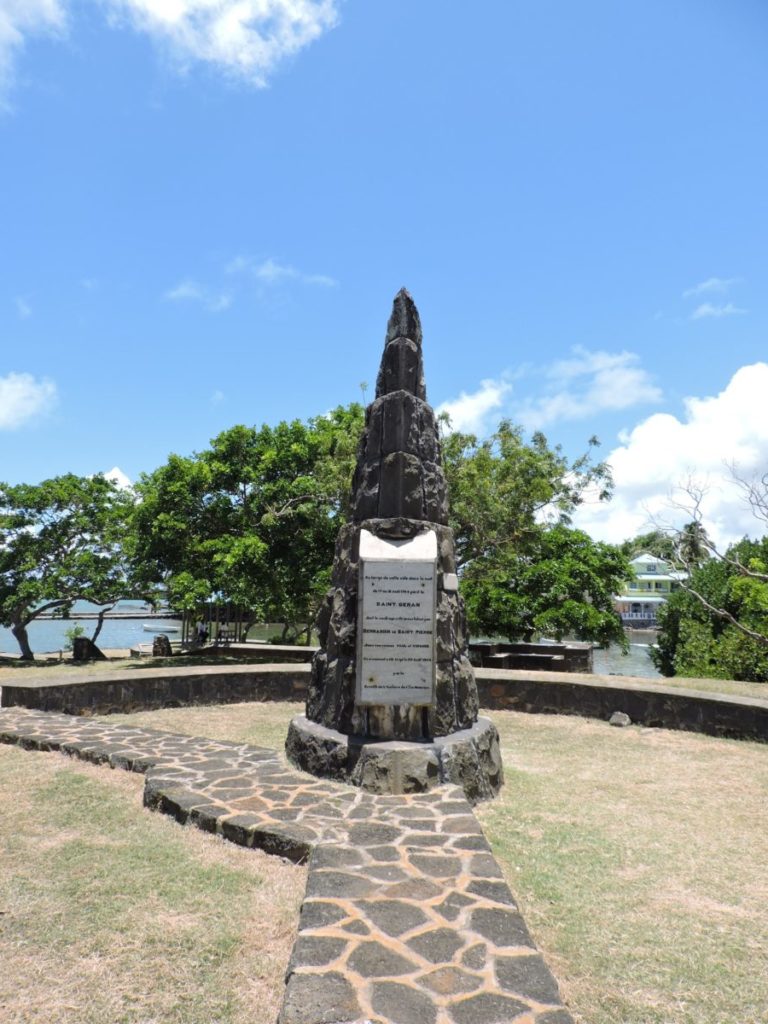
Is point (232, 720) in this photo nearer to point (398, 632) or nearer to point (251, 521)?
point (398, 632)

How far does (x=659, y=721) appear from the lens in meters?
10.8

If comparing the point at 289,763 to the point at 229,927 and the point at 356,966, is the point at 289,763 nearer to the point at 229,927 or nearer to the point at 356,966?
the point at 229,927

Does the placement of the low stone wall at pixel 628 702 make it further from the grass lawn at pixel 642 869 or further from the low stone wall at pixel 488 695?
the grass lawn at pixel 642 869

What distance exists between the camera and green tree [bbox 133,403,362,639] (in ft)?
57.2

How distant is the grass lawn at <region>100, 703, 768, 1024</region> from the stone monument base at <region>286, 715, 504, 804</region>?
36cm

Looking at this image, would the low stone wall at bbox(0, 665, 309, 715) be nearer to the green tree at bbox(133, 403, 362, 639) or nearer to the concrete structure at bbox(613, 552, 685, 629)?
the green tree at bbox(133, 403, 362, 639)

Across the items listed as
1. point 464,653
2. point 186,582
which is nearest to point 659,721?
point 464,653

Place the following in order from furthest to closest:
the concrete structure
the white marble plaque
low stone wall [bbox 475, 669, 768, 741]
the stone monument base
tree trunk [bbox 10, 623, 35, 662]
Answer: the concrete structure < tree trunk [bbox 10, 623, 35, 662] < low stone wall [bbox 475, 669, 768, 741] < the white marble plaque < the stone monument base

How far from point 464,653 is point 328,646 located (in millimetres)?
1620

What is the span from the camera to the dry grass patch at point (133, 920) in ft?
10.6

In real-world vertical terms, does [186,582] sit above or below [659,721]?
above

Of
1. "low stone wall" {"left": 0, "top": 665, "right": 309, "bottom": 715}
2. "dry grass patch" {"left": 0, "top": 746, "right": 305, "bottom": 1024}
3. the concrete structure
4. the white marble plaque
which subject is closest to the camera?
"dry grass patch" {"left": 0, "top": 746, "right": 305, "bottom": 1024}

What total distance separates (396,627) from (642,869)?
3030 mm

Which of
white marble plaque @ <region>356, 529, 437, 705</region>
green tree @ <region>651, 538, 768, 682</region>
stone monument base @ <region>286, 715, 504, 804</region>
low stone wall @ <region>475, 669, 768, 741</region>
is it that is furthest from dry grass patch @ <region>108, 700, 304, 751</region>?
green tree @ <region>651, 538, 768, 682</region>
